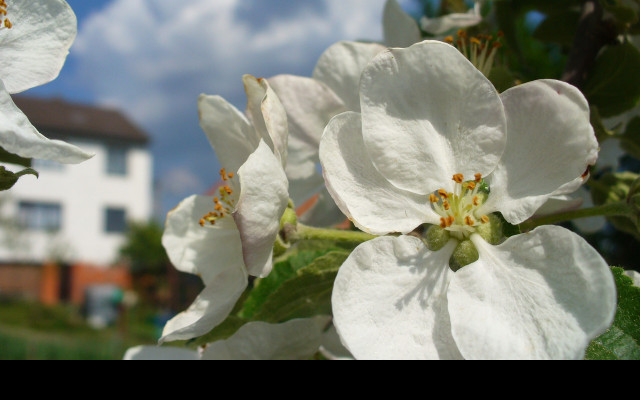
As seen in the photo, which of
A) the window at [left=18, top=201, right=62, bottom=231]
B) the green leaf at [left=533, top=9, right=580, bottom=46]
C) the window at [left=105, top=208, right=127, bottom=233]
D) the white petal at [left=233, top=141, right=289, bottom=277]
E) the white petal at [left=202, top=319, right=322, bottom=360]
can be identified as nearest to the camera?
the white petal at [left=233, top=141, right=289, bottom=277]

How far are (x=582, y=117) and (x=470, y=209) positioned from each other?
0.70 feet

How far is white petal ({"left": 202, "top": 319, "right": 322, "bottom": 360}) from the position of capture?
90 cm

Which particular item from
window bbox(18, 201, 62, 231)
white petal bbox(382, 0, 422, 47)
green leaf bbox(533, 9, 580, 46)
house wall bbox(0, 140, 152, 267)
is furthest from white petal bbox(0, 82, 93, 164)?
window bbox(18, 201, 62, 231)

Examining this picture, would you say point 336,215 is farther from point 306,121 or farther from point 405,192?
point 405,192

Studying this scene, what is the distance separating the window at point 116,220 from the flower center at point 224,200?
28.3 meters

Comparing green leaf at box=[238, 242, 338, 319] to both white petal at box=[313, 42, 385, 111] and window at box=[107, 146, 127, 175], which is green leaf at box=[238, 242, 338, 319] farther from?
window at box=[107, 146, 127, 175]

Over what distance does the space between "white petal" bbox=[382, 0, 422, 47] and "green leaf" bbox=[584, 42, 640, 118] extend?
0.33 meters

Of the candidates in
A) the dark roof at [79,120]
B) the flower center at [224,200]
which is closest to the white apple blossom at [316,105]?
the flower center at [224,200]

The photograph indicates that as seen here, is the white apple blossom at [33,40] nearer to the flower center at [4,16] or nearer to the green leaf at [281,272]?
the flower center at [4,16]

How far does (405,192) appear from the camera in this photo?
0.87m

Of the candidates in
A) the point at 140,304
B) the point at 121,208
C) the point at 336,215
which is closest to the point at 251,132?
the point at 336,215

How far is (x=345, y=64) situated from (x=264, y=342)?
526mm

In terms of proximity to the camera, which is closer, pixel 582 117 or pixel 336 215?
pixel 582 117
